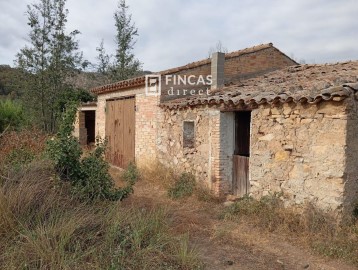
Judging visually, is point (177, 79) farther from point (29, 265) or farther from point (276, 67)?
point (29, 265)

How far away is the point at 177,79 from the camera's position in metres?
9.30

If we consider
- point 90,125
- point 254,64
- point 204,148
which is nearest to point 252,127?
point 204,148

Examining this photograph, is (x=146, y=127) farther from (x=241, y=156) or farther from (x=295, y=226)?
(x=295, y=226)

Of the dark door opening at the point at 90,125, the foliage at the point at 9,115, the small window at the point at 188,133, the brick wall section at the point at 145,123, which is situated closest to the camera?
the small window at the point at 188,133

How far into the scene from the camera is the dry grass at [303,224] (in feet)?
14.8

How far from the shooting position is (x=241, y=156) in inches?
290

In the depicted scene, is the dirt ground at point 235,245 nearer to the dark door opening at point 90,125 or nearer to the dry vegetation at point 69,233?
the dry vegetation at point 69,233

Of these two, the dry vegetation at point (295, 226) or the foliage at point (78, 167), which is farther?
the foliage at point (78, 167)

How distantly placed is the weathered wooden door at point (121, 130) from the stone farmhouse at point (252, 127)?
0.04m

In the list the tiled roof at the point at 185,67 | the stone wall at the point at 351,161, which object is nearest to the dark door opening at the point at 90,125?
the tiled roof at the point at 185,67

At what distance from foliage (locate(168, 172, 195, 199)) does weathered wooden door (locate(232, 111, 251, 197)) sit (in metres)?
1.10

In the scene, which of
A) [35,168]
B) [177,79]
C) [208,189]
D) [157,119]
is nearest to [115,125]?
[157,119]

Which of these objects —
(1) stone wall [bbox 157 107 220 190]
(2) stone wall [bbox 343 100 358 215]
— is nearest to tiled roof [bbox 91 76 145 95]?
(1) stone wall [bbox 157 107 220 190]

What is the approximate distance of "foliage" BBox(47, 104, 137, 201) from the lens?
502 centimetres
